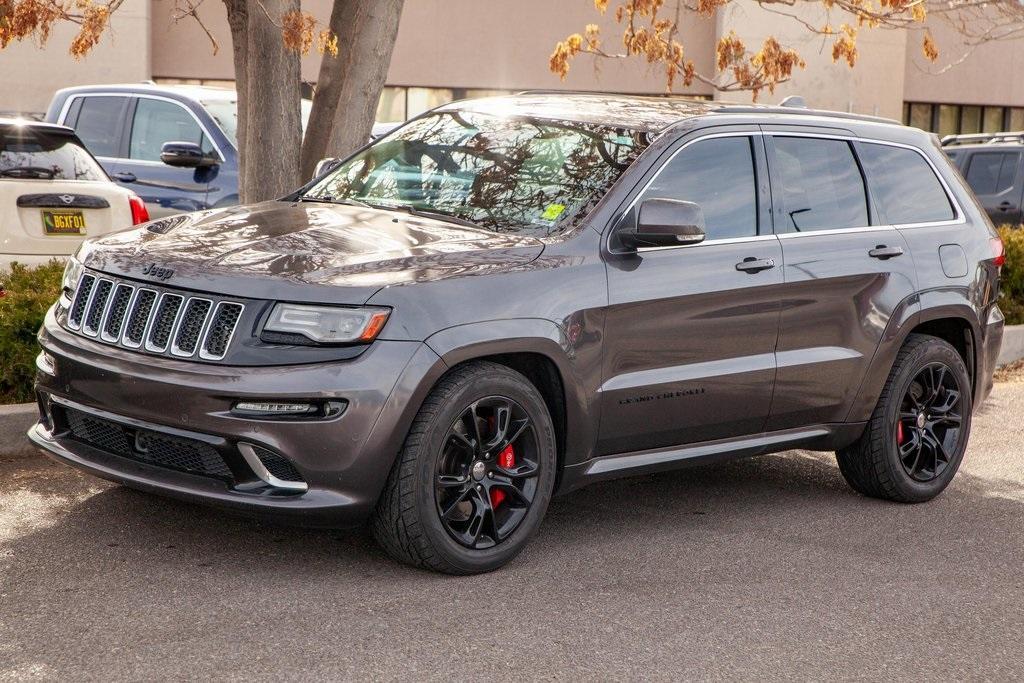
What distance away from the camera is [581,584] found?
5547mm

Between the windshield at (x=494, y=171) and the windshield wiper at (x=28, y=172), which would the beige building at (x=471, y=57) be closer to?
the windshield wiper at (x=28, y=172)

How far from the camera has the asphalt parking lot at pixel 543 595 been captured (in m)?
4.66

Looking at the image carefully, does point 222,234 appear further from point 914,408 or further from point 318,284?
point 914,408

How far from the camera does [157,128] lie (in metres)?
13.3

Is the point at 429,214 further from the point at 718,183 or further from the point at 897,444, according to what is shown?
the point at 897,444

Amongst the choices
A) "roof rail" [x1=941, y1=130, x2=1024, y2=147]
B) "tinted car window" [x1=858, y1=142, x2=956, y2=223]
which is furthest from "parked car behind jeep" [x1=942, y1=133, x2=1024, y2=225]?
"tinted car window" [x1=858, y1=142, x2=956, y2=223]

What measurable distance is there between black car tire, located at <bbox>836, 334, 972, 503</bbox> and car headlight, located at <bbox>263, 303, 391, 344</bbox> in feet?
9.74

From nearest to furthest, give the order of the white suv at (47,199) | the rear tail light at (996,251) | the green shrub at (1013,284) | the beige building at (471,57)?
1. the rear tail light at (996,251)
2. the white suv at (47,199)
3. the green shrub at (1013,284)
4. the beige building at (471,57)

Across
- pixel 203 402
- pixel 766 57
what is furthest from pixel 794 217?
pixel 766 57

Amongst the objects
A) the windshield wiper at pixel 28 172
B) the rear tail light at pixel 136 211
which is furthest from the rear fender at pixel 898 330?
the windshield wiper at pixel 28 172

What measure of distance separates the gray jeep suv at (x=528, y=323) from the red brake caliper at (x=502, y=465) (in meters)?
0.01

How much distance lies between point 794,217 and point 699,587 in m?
1.90

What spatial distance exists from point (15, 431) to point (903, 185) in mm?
4545

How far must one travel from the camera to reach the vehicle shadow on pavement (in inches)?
185
